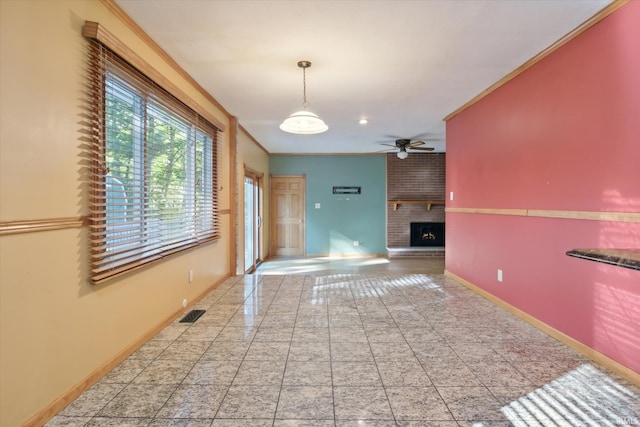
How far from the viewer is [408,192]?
8.38 metres

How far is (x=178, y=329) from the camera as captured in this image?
2996mm

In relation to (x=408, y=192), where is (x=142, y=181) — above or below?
below

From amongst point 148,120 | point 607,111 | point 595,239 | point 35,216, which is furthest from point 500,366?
point 148,120

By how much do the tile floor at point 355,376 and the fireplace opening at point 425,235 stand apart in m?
4.89

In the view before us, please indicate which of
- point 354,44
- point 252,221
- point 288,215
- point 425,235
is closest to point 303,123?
point 354,44

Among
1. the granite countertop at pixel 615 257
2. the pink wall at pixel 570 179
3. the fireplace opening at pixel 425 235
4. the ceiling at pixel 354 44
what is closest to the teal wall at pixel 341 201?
the fireplace opening at pixel 425 235

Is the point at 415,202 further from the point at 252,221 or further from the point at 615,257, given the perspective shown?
the point at 615,257

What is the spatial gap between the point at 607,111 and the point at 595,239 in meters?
0.87

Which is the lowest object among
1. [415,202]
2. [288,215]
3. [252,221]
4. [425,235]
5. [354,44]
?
[425,235]

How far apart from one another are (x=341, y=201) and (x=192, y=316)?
5.53 meters

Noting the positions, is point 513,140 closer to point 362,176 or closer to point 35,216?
point 35,216

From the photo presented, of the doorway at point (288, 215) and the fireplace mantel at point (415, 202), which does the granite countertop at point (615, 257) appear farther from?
the doorway at point (288, 215)

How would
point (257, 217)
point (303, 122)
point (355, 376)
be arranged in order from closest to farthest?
point (355, 376) < point (303, 122) < point (257, 217)

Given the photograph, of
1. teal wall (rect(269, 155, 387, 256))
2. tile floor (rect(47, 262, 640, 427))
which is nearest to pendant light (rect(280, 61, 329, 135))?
tile floor (rect(47, 262, 640, 427))
